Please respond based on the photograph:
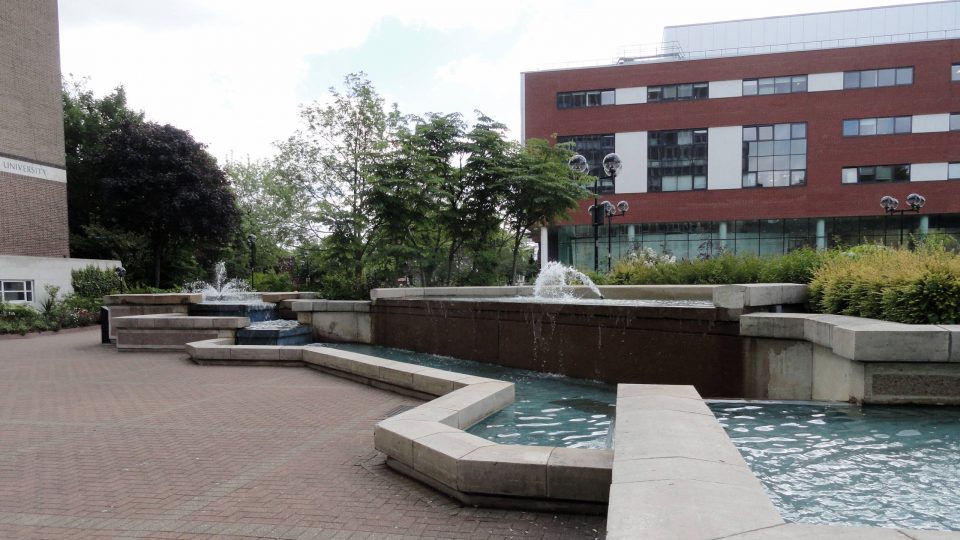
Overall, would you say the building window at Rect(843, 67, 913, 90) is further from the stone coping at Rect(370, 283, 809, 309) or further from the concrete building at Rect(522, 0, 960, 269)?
the stone coping at Rect(370, 283, 809, 309)

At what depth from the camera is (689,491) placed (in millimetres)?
2721

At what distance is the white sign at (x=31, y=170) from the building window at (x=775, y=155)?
4278cm

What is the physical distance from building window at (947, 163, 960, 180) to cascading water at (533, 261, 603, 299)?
35779 mm

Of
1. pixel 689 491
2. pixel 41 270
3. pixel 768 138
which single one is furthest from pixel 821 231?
pixel 41 270

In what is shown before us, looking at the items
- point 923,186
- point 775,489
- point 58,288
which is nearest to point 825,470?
point 775,489

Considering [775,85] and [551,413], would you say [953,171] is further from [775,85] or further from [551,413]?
[551,413]

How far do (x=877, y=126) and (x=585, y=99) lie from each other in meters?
20.3

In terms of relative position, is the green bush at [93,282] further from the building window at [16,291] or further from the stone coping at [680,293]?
the stone coping at [680,293]

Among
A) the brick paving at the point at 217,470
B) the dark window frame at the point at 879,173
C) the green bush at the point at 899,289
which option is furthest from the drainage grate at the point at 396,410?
the dark window frame at the point at 879,173

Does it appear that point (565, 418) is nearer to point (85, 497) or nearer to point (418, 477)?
point (418, 477)

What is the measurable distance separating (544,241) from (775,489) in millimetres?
40648

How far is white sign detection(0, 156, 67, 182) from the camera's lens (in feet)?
84.0

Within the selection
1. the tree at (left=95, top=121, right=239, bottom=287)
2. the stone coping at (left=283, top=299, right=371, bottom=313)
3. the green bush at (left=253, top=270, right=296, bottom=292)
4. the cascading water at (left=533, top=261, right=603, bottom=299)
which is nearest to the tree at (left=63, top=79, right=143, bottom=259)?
the tree at (left=95, top=121, right=239, bottom=287)

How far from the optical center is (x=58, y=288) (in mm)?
24422
